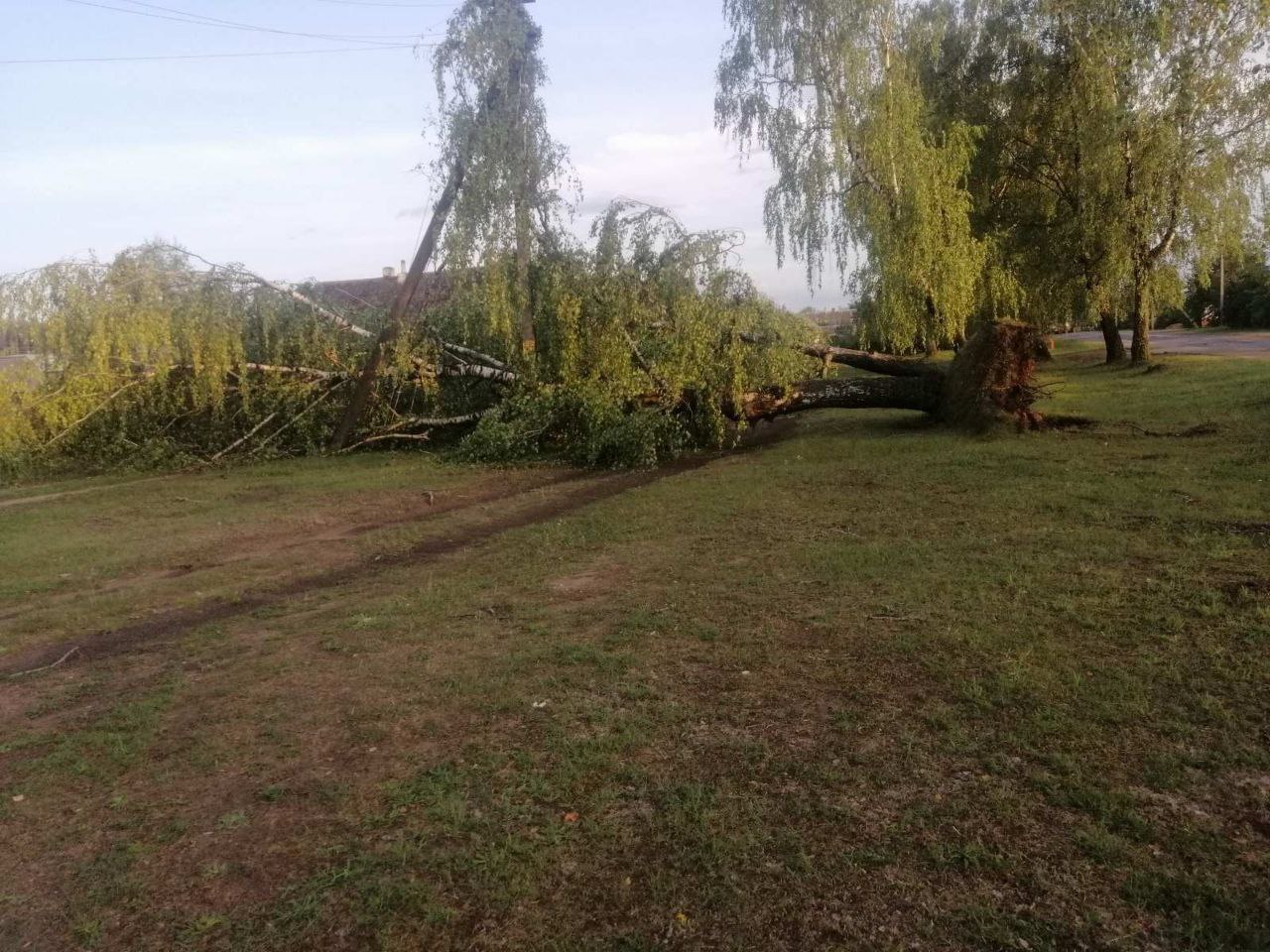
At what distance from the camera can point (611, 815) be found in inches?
139

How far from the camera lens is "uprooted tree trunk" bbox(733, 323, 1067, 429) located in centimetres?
1310

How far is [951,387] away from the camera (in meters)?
14.1

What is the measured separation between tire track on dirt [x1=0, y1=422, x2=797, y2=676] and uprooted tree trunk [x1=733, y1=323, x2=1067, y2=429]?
101 inches

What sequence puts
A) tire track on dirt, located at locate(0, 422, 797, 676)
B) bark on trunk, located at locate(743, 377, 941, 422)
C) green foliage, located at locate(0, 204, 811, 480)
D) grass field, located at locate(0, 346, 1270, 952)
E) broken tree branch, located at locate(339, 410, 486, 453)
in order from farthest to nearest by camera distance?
broken tree branch, located at locate(339, 410, 486, 453) < bark on trunk, located at locate(743, 377, 941, 422) < green foliage, located at locate(0, 204, 811, 480) < tire track on dirt, located at locate(0, 422, 797, 676) < grass field, located at locate(0, 346, 1270, 952)

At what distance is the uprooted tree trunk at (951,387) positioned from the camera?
13102mm

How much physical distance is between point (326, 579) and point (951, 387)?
31.9 feet

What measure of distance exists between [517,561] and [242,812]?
426 centimetres

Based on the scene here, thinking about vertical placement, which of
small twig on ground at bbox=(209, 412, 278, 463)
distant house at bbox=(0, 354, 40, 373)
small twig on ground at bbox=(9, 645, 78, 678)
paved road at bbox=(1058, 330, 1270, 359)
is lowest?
small twig on ground at bbox=(9, 645, 78, 678)

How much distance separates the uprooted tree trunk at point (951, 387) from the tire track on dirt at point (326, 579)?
8.39 feet

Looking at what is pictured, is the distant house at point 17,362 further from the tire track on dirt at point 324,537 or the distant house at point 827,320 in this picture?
the distant house at point 827,320

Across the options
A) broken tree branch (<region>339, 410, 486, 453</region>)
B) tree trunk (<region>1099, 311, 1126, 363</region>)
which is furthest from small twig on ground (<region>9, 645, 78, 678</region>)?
tree trunk (<region>1099, 311, 1126, 363</region>)

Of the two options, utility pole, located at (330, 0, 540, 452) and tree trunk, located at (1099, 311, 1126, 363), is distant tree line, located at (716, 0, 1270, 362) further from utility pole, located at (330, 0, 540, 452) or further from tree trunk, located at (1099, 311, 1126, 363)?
utility pole, located at (330, 0, 540, 452)

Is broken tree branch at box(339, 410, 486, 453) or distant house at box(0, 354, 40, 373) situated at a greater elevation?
distant house at box(0, 354, 40, 373)

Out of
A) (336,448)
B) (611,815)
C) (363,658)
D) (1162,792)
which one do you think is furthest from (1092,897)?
(336,448)
